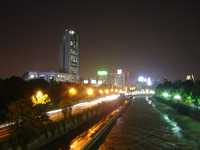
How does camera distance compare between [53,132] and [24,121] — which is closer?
[24,121]

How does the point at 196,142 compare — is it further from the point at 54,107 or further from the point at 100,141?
the point at 54,107

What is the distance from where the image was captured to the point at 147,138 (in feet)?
132

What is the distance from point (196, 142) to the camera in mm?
37781

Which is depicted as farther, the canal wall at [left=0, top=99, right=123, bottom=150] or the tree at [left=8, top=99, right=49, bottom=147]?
the tree at [left=8, top=99, right=49, bottom=147]

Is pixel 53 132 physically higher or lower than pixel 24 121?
lower

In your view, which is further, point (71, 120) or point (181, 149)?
point (71, 120)

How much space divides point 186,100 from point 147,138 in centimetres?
7067

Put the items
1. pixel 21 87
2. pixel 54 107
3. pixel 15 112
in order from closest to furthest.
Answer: pixel 15 112, pixel 54 107, pixel 21 87

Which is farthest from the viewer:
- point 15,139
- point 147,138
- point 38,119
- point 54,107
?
point 54,107

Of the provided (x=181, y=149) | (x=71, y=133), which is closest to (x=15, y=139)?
(x=181, y=149)

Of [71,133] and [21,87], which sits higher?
[21,87]

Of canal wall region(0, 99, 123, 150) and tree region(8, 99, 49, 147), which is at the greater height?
tree region(8, 99, 49, 147)

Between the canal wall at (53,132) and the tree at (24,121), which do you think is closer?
the canal wall at (53,132)

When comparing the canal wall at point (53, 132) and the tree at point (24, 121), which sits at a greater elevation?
the tree at point (24, 121)
